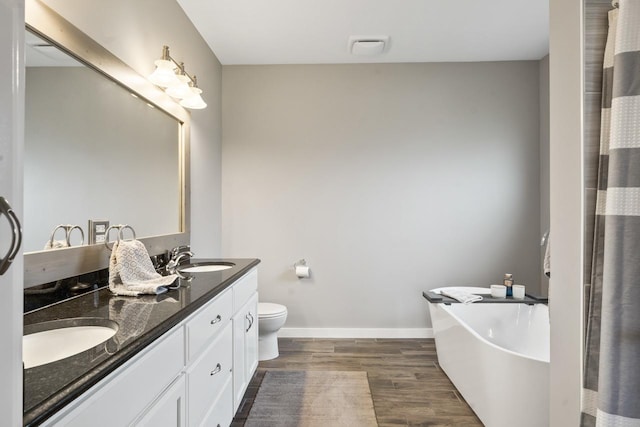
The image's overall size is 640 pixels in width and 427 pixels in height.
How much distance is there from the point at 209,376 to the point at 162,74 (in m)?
1.72

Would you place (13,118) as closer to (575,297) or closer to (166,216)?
(575,297)

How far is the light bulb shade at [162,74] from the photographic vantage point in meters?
2.09

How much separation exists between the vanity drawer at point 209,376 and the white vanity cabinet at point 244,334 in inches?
3.8

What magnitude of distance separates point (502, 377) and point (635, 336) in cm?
113

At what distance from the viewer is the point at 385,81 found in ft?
11.3

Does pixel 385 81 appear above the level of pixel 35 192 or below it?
above

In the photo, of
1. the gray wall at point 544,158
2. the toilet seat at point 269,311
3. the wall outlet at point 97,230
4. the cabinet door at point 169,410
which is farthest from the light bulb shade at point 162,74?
the gray wall at point 544,158

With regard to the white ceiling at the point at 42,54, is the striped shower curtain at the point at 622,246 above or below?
below

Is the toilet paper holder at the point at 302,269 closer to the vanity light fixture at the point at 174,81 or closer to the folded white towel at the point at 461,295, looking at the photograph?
the folded white towel at the point at 461,295

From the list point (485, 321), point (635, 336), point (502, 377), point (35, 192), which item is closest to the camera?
point (635, 336)

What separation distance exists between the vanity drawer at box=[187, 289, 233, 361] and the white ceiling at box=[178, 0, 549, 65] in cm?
209

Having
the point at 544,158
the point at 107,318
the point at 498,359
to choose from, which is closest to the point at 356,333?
the point at 498,359

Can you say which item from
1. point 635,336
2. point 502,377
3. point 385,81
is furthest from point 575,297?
point 385,81

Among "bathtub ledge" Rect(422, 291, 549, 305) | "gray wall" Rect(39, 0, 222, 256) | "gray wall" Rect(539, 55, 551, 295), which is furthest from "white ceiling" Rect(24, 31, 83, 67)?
"gray wall" Rect(539, 55, 551, 295)
